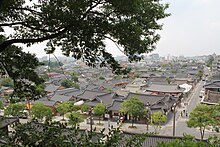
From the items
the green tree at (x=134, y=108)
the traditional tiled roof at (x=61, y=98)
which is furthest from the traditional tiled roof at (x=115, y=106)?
the traditional tiled roof at (x=61, y=98)

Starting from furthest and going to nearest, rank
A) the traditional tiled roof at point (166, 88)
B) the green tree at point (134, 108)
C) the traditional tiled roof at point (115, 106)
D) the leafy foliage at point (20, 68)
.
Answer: the traditional tiled roof at point (166, 88), the traditional tiled roof at point (115, 106), the green tree at point (134, 108), the leafy foliage at point (20, 68)

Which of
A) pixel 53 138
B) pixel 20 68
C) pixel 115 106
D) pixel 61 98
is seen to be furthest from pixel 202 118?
pixel 61 98

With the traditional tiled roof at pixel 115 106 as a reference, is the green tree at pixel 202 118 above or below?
above

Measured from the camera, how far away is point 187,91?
119 ft

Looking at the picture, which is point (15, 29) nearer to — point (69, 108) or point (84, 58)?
point (84, 58)

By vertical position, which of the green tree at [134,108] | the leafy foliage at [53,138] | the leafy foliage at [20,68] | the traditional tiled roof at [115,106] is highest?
the leafy foliage at [20,68]

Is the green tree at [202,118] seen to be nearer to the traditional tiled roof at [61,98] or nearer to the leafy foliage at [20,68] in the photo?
the leafy foliage at [20,68]

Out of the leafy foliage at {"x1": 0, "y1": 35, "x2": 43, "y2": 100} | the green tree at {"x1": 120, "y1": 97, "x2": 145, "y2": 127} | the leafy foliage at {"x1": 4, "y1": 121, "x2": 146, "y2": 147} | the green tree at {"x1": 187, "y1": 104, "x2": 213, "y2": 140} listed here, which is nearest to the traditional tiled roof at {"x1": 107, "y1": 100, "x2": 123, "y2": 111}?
the green tree at {"x1": 120, "y1": 97, "x2": 145, "y2": 127}

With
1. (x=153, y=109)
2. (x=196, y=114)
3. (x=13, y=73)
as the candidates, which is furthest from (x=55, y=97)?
(x=13, y=73)

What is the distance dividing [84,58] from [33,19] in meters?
1.06

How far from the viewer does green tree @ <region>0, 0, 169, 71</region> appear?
3.26 meters

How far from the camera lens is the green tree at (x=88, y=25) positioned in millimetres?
3262

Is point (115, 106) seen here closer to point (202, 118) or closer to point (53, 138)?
point (202, 118)

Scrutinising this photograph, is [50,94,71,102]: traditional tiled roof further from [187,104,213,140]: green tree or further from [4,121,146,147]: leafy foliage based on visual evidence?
[4,121,146,147]: leafy foliage
